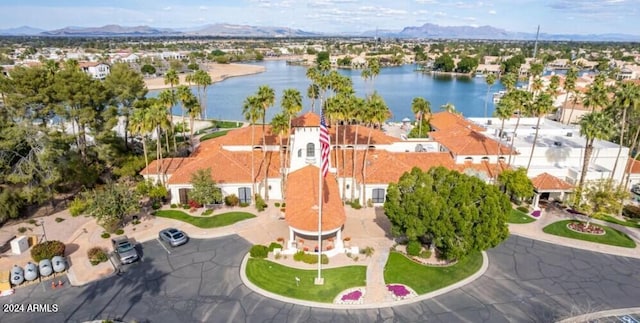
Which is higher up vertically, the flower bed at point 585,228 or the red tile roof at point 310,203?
the red tile roof at point 310,203

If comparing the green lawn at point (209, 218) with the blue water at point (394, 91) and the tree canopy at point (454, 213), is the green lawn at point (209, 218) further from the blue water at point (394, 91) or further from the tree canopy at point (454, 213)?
the blue water at point (394, 91)

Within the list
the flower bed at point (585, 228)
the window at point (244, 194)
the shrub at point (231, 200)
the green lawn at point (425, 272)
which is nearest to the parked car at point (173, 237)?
the shrub at point (231, 200)

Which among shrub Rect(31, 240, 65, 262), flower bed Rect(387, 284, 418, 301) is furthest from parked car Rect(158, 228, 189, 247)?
flower bed Rect(387, 284, 418, 301)

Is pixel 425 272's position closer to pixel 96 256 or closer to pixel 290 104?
pixel 290 104

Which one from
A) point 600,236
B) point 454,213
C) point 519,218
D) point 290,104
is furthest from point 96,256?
point 600,236

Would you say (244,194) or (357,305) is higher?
(244,194)

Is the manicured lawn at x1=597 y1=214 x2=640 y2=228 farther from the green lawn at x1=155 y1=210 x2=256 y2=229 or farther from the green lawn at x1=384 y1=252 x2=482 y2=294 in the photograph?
the green lawn at x1=155 y1=210 x2=256 y2=229
